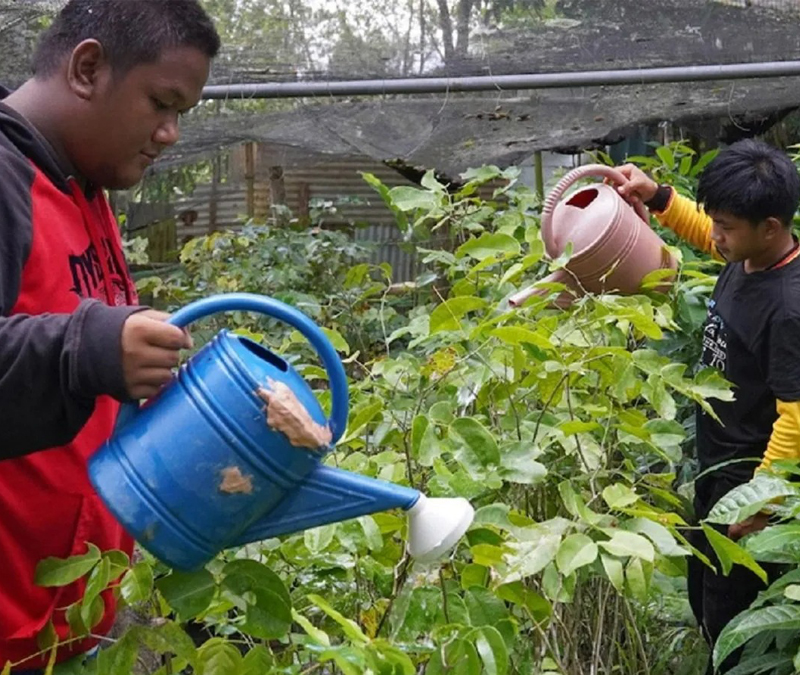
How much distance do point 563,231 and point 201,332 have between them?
2.39 m

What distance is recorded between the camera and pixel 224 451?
100 cm

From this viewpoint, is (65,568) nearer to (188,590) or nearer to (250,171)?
(188,590)

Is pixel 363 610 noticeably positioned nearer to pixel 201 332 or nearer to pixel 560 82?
pixel 560 82

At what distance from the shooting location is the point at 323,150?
4066 millimetres

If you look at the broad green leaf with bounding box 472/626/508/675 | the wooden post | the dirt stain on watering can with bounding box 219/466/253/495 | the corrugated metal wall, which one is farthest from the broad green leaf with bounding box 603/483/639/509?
the corrugated metal wall

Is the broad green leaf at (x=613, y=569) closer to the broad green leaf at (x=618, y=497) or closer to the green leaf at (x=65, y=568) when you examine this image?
the broad green leaf at (x=618, y=497)

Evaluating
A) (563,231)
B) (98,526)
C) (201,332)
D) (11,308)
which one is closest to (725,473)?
(563,231)

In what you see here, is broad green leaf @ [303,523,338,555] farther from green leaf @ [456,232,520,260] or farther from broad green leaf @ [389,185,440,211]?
broad green leaf @ [389,185,440,211]

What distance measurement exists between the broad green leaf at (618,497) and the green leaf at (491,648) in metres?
0.25

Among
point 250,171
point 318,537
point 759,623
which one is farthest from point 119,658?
point 250,171

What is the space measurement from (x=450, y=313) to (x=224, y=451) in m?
0.70

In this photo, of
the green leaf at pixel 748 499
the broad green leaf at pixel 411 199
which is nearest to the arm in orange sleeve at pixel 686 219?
the broad green leaf at pixel 411 199

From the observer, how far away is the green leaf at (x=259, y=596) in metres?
1.16

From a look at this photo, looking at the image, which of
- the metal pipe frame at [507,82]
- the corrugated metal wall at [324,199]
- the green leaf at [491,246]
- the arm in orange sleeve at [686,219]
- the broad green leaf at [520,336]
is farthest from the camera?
the corrugated metal wall at [324,199]
